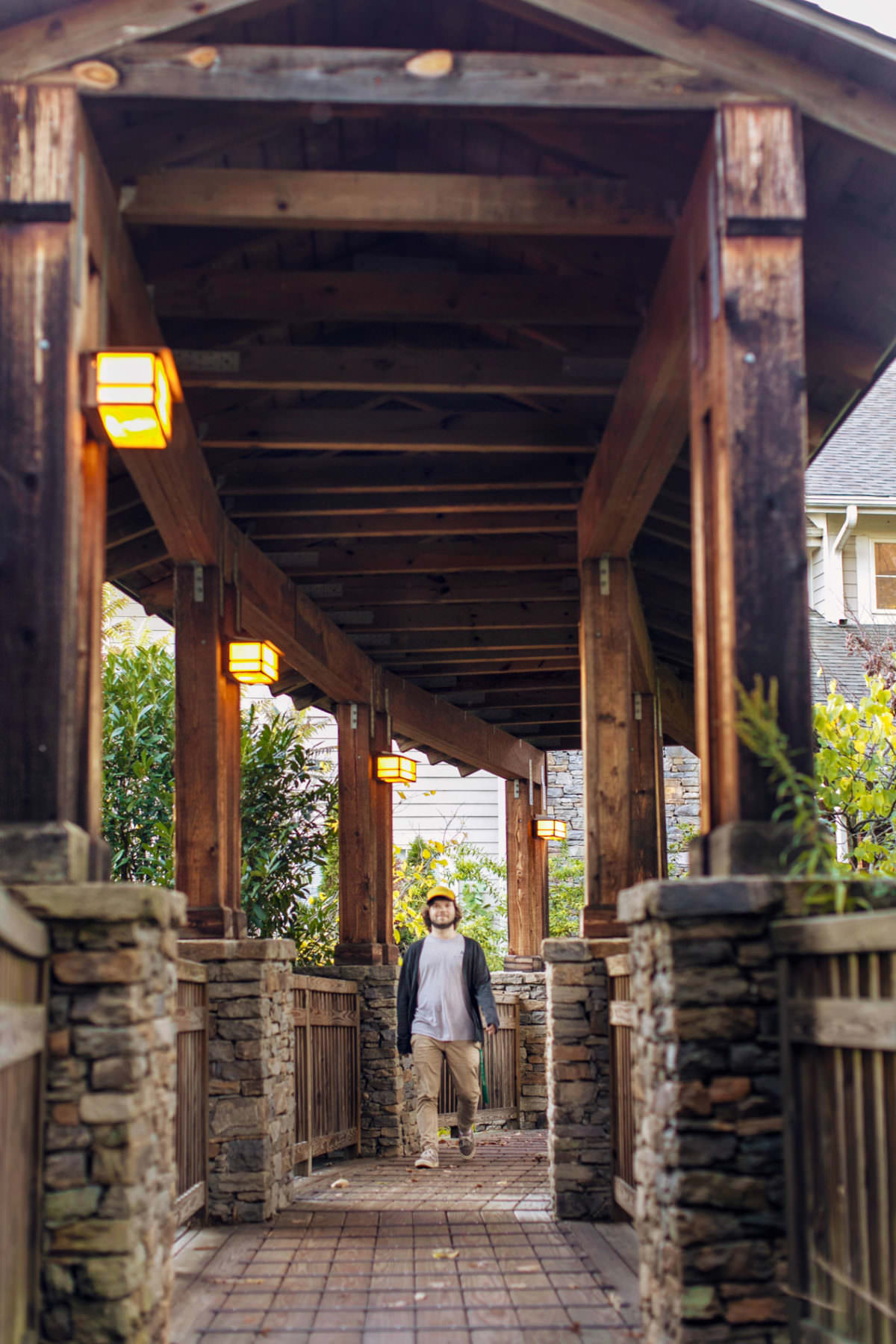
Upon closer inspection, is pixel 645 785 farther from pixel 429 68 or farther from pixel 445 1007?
pixel 429 68

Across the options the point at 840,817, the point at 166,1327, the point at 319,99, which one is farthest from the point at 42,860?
the point at 840,817

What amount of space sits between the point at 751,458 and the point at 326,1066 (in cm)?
594

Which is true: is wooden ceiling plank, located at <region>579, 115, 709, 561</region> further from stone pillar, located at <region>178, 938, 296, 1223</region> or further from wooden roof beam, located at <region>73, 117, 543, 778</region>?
stone pillar, located at <region>178, 938, 296, 1223</region>

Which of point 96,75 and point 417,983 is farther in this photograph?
point 417,983

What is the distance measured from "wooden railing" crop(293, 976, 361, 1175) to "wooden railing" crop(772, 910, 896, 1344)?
173 inches

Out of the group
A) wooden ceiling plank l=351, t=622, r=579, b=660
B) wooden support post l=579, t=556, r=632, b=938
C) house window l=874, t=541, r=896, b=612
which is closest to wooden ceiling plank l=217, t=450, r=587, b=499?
wooden support post l=579, t=556, r=632, b=938

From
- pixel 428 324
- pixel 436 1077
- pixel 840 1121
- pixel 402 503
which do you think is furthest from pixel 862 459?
pixel 840 1121

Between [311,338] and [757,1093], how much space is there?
14.0ft

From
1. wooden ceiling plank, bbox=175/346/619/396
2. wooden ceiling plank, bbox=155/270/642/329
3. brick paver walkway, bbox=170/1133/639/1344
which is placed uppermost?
wooden ceiling plank, bbox=155/270/642/329

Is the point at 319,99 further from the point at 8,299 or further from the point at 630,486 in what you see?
the point at 630,486

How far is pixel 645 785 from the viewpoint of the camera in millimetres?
10664

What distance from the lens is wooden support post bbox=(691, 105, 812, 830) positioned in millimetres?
4043

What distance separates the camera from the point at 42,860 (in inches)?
147

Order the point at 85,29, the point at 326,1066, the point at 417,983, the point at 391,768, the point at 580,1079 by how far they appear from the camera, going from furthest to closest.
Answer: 1. the point at 391,768
2. the point at 326,1066
3. the point at 417,983
4. the point at 580,1079
5. the point at 85,29
